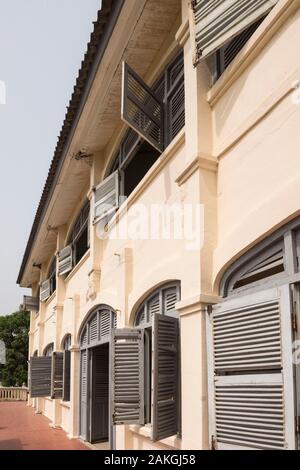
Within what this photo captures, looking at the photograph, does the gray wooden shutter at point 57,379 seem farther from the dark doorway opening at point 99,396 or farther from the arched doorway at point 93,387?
the dark doorway opening at point 99,396

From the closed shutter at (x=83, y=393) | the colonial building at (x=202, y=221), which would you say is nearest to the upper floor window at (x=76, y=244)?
the closed shutter at (x=83, y=393)

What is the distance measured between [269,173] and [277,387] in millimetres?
1853

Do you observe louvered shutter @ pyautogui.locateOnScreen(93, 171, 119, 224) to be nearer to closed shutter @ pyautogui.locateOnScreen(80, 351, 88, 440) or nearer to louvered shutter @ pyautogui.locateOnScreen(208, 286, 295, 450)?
closed shutter @ pyautogui.locateOnScreen(80, 351, 88, 440)

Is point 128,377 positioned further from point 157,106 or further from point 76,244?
point 76,244

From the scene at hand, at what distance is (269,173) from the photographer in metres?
4.58

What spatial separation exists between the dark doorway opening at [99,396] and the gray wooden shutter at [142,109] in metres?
5.73

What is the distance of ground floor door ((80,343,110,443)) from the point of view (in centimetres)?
1155

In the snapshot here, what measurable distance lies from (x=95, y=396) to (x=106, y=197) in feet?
15.6

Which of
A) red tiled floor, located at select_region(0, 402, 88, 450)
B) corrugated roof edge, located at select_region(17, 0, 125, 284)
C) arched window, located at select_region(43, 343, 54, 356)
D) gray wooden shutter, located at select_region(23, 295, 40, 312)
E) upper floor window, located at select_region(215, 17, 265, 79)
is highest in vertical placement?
corrugated roof edge, located at select_region(17, 0, 125, 284)

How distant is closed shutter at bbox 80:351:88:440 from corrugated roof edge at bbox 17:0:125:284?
14.2 ft

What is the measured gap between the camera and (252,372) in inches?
179

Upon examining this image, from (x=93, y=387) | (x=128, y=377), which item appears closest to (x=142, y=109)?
(x=128, y=377)

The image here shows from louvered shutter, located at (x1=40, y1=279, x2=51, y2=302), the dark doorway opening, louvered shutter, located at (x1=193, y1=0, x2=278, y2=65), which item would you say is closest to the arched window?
louvered shutter, located at (x1=40, y1=279, x2=51, y2=302)

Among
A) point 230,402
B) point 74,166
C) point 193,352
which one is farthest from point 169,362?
point 74,166
